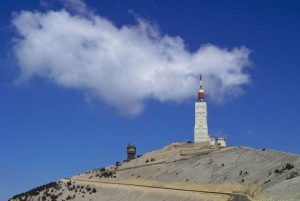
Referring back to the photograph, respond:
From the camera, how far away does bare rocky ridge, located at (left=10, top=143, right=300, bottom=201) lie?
58.6 m

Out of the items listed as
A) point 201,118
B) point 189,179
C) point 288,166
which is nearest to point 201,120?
point 201,118

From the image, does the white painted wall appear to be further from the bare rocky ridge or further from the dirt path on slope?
the dirt path on slope

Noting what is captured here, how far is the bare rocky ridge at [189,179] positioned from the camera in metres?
58.6

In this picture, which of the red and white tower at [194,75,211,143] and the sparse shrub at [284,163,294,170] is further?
the red and white tower at [194,75,211,143]

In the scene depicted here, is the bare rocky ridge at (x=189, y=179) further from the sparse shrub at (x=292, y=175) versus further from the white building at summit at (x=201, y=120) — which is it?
the white building at summit at (x=201, y=120)

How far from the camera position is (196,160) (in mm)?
89562

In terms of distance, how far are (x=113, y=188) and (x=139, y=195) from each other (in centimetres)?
1285

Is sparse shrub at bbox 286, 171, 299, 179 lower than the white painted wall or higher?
lower

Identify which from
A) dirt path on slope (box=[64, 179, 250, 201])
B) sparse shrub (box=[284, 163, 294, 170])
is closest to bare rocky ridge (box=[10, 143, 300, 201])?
dirt path on slope (box=[64, 179, 250, 201])

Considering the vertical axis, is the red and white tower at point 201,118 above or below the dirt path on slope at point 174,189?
above

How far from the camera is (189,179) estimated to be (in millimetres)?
77938

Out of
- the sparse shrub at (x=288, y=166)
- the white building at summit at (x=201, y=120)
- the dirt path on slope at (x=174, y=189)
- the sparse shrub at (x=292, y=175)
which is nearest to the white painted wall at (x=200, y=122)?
the white building at summit at (x=201, y=120)

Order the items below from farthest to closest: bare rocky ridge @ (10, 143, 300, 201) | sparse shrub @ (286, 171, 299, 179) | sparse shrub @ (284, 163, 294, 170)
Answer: sparse shrub @ (284, 163, 294, 170), bare rocky ridge @ (10, 143, 300, 201), sparse shrub @ (286, 171, 299, 179)

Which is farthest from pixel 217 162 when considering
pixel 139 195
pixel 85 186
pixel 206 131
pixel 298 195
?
pixel 206 131
